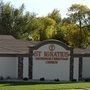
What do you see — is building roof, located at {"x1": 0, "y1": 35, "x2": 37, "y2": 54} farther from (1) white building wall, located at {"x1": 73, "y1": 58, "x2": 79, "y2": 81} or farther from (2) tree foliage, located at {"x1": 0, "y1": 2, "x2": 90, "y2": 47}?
(2) tree foliage, located at {"x1": 0, "y1": 2, "x2": 90, "y2": 47}

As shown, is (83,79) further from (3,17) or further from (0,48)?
(3,17)

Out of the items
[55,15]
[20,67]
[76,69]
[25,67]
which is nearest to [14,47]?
[20,67]

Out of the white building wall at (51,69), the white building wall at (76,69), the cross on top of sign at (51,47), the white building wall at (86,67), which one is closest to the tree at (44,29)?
the white building wall at (86,67)

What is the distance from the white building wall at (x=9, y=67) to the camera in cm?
4816

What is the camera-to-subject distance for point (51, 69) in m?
48.6

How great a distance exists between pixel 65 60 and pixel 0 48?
736 cm

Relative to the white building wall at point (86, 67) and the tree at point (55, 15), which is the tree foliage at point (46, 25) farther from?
the white building wall at point (86, 67)

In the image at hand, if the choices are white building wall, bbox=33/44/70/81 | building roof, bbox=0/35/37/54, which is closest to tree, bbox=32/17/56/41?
building roof, bbox=0/35/37/54

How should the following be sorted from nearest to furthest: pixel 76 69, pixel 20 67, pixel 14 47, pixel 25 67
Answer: pixel 25 67
pixel 20 67
pixel 76 69
pixel 14 47

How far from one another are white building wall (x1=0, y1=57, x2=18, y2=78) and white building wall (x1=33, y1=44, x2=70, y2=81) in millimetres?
2109

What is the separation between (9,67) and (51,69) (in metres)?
4.56

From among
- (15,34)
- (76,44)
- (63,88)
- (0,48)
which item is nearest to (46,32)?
(76,44)

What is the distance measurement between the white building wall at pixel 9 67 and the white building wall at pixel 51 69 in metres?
2.11

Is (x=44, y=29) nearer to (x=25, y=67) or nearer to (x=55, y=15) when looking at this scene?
(x=55, y=15)
